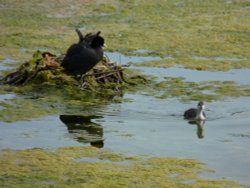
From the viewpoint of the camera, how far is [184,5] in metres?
19.4

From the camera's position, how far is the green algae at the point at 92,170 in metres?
8.36

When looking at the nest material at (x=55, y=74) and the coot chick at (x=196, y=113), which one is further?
the nest material at (x=55, y=74)

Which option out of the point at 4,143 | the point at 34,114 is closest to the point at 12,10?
the point at 34,114

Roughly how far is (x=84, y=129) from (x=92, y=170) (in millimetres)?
1964

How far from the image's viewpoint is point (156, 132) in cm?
1045

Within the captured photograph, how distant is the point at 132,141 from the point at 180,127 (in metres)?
1.17

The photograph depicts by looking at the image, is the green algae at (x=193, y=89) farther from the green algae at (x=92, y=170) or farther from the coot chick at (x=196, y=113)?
the green algae at (x=92, y=170)

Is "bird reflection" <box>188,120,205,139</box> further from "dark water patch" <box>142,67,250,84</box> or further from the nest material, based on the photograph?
"dark water patch" <box>142,67,250,84</box>

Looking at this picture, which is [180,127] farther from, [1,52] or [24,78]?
[1,52]

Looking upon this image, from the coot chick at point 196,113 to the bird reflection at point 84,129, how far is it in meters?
1.28

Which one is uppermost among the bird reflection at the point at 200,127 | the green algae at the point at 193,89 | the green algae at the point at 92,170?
the green algae at the point at 193,89

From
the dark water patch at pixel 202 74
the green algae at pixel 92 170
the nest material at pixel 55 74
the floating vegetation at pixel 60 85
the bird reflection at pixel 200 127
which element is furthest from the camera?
the dark water patch at pixel 202 74

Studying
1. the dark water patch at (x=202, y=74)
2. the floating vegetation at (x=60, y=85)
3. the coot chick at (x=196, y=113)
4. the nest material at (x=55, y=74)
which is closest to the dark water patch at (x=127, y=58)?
the dark water patch at (x=202, y=74)

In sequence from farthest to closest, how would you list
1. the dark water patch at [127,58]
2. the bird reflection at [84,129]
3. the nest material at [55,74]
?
the dark water patch at [127,58], the nest material at [55,74], the bird reflection at [84,129]
